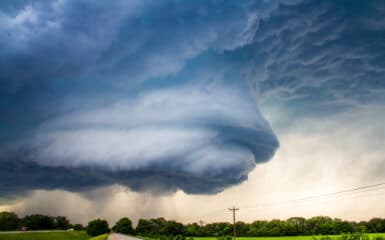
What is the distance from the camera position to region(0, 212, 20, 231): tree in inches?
4999

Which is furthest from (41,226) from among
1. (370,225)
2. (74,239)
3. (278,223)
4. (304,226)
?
(370,225)

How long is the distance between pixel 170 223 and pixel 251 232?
167 ft

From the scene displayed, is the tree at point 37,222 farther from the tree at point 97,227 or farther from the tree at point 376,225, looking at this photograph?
the tree at point 376,225

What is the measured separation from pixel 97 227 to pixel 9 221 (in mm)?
50994

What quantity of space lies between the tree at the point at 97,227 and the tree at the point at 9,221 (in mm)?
36102

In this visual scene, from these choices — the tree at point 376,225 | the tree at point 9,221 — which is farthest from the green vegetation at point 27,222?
the tree at point 376,225

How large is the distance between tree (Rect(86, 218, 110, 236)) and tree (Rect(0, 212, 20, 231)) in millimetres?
36102

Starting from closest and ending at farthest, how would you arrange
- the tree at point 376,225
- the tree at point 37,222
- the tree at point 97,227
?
the tree at point 376,225, the tree at point 37,222, the tree at point 97,227

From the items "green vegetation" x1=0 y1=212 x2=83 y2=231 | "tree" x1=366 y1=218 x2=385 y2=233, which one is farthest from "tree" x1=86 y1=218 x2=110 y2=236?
"tree" x1=366 y1=218 x2=385 y2=233

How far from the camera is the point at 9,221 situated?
137 metres

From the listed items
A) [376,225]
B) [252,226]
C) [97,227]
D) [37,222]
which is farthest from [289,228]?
Result: [37,222]

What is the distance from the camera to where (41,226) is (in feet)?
528

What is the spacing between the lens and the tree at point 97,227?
573 ft

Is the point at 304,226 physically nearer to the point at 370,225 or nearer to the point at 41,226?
the point at 370,225
